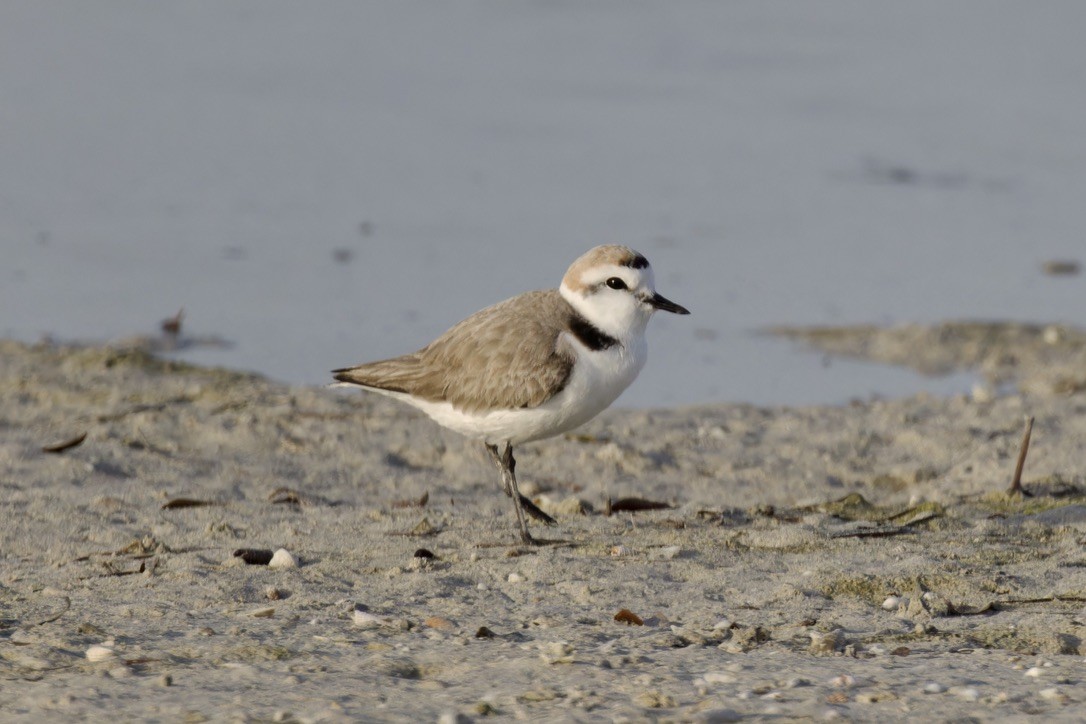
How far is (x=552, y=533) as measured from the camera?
6.20 meters

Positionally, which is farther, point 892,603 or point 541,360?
point 541,360

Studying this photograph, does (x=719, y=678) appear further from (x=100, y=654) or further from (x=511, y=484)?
(x=511, y=484)

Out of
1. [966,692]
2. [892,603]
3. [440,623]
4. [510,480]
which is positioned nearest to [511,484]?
[510,480]

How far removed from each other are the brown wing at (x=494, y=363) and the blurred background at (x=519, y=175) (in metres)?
2.59

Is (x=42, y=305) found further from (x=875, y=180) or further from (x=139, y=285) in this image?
(x=875, y=180)

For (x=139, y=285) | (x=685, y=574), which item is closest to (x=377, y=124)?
(x=139, y=285)

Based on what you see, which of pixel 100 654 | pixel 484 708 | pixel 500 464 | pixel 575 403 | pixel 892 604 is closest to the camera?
pixel 484 708

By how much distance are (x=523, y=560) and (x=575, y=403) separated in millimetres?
786

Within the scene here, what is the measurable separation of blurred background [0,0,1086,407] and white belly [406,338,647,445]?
2.74 m

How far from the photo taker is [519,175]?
12.4m

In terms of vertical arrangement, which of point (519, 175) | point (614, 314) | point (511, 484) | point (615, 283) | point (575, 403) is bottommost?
point (511, 484)

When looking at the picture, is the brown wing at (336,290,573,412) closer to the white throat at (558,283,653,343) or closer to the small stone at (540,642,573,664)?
the white throat at (558,283,653,343)

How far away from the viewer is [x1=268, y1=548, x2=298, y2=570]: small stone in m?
5.50

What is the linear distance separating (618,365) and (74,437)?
277 cm
